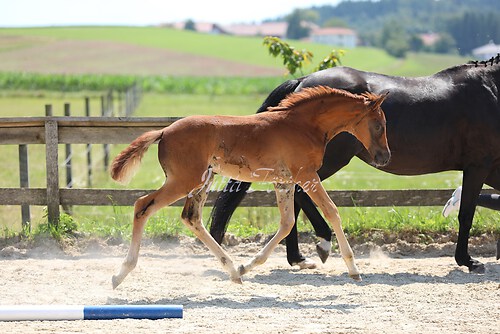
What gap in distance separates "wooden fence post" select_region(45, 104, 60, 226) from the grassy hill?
5480 cm

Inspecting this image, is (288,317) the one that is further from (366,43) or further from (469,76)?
(366,43)

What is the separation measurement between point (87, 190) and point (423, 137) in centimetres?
372

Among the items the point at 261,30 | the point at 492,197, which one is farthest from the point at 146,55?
the point at 261,30

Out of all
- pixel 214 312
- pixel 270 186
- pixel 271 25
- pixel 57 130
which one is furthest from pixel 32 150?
pixel 271 25

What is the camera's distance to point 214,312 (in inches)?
226

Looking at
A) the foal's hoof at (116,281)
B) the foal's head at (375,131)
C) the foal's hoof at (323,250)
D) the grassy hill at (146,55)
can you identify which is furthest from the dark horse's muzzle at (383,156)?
the grassy hill at (146,55)

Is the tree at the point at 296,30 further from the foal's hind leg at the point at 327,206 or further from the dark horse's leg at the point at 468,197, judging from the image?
the foal's hind leg at the point at 327,206

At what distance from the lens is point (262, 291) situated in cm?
656

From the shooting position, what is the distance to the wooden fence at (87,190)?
8.77 metres

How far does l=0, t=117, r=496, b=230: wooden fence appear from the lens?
8773 mm

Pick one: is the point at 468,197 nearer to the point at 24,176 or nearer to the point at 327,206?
the point at 327,206

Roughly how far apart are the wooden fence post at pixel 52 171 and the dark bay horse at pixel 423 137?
2062 mm

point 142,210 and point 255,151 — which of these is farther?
point 255,151

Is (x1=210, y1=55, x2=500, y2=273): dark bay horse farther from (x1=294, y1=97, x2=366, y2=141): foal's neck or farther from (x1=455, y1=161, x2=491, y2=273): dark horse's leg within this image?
(x1=294, y1=97, x2=366, y2=141): foal's neck
